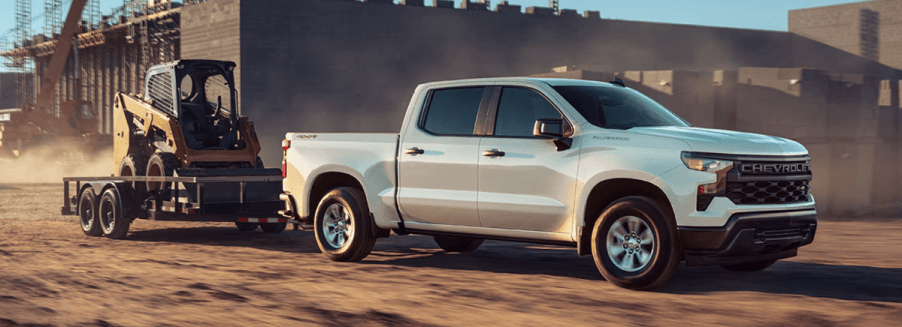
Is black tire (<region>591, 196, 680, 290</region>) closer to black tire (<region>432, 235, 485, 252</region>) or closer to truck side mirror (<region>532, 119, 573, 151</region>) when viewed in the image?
truck side mirror (<region>532, 119, 573, 151</region>)

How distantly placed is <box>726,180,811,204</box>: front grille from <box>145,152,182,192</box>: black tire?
8.90m

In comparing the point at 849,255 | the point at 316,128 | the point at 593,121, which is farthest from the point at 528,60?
the point at 593,121

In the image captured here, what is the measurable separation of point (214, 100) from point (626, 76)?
14.4 m

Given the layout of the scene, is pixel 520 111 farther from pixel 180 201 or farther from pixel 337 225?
pixel 180 201

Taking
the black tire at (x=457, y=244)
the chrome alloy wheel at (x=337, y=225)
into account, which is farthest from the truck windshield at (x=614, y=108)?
the black tire at (x=457, y=244)

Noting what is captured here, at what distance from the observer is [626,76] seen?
2795 centimetres

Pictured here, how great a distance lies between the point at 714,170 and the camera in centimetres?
758

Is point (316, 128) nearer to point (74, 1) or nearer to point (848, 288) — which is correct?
point (74, 1)

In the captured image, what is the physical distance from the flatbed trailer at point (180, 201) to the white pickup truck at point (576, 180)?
2968 mm

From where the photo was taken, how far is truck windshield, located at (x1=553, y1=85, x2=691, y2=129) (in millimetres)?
8602

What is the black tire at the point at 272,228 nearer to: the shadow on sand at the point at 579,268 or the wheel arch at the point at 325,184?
the shadow on sand at the point at 579,268

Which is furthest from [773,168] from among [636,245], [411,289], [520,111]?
[411,289]

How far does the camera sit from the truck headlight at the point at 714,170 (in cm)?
757

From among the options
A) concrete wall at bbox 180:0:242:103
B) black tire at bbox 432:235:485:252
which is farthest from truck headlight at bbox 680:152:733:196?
concrete wall at bbox 180:0:242:103
